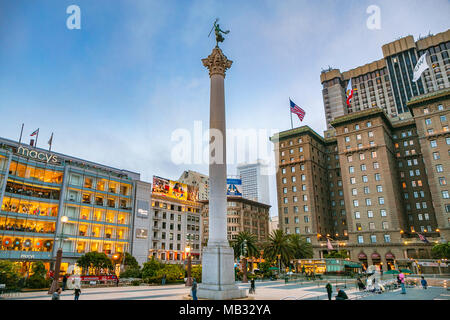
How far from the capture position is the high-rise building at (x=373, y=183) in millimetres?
76750

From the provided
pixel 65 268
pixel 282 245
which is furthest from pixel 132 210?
pixel 282 245

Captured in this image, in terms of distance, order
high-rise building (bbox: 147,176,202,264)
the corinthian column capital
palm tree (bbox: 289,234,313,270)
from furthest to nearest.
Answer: high-rise building (bbox: 147,176,202,264) → palm tree (bbox: 289,234,313,270) → the corinthian column capital

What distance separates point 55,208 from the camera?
62250 millimetres

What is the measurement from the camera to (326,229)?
9719 cm

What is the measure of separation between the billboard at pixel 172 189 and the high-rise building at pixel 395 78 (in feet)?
311

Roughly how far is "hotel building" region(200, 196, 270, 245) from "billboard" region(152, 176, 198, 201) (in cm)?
1209

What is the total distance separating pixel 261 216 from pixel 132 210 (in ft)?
238

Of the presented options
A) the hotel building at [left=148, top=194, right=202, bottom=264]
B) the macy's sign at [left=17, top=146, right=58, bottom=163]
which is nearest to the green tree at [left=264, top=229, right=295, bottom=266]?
the hotel building at [left=148, top=194, right=202, bottom=264]

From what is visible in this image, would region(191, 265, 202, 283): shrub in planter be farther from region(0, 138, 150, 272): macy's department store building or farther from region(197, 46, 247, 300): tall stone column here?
region(0, 138, 150, 272): macy's department store building

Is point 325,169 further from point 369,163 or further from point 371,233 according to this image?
point 371,233

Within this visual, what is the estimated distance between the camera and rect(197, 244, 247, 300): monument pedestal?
2180 cm

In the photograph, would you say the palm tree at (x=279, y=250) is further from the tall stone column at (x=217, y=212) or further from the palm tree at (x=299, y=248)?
the tall stone column at (x=217, y=212)

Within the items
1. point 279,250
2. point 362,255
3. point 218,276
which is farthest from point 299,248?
point 218,276

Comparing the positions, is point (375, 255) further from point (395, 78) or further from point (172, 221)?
point (395, 78)
